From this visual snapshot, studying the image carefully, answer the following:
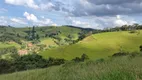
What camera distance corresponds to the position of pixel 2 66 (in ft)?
342

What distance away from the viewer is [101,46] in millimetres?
166625

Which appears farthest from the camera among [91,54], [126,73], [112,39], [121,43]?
[112,39]

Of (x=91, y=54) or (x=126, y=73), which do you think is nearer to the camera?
(x=126, y=73)

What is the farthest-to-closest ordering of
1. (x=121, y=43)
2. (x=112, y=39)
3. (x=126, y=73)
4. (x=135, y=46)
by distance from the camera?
1. (x=112, y=39)
2. (x=121, y=43)
3. (x=135, y=46)
4. (x=126, y=73)

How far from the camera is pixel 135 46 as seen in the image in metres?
160

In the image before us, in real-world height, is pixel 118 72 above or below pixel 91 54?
above

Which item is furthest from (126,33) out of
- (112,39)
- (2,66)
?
(2,66)

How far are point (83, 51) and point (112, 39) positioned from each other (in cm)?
3156

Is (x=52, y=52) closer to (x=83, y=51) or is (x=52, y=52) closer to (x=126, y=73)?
(x=83, y=51)

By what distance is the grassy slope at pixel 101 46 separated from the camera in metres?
154

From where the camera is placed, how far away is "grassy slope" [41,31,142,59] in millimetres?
154500

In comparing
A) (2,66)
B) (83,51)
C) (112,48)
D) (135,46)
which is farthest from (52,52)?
(2,66)

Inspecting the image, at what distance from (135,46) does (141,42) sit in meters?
6.80

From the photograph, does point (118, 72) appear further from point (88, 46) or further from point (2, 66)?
point (88, 46)
